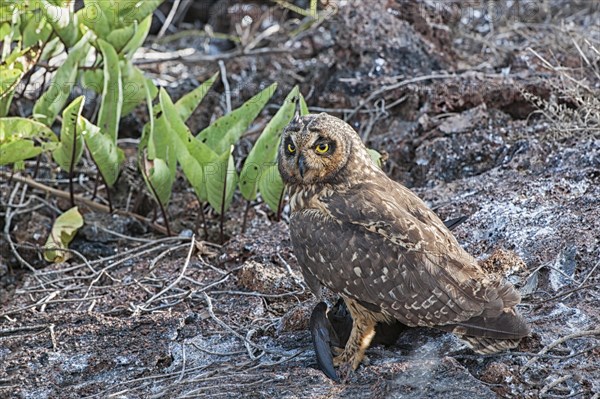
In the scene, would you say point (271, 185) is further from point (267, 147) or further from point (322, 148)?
point (322, 148)

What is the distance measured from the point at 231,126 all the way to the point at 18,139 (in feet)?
4.83

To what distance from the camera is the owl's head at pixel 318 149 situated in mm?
4758

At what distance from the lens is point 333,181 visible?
16.0 ft

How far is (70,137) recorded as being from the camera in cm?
625

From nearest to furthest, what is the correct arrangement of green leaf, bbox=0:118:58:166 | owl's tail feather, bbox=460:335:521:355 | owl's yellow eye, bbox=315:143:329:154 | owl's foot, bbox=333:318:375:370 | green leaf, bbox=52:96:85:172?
owl's tail feather, bbox=460:335:521:355
owl's foot, bbox=333:318:375:370
owl's yellow eye, bbox=315:143:329:154
green leaf, bbox=52:96:85:172
green leaf, bbox=0:118:58:166

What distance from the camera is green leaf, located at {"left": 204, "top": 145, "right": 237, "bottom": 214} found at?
604cm

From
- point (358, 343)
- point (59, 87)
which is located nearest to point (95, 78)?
point (59, 87)

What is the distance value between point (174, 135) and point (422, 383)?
2980mm

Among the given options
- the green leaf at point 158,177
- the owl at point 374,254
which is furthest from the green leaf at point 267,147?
the owl at point 374,254

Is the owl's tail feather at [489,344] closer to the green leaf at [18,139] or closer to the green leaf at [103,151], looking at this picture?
the green leaf at [103,151]

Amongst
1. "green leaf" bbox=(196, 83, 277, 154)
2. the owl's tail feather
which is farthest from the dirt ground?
"green leaf" bbox=(196, 83, 277, 154)

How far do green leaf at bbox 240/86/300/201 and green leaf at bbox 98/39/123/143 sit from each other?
Result: 1.02 metres

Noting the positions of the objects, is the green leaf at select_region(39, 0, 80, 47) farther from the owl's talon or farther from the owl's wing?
the owl's talon

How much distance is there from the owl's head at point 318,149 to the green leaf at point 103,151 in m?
1.82
